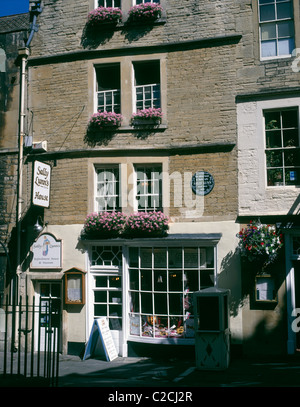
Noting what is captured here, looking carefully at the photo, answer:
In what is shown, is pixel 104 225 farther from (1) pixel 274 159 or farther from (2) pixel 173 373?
(1) pixel 274 159

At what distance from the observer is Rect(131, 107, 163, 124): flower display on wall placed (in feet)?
40.2

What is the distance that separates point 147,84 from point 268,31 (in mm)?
3712

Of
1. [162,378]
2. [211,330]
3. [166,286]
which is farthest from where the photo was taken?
[166,286]

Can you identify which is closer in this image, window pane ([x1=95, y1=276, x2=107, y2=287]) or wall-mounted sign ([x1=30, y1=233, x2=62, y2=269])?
window pane ([x1=95, y1=276, x2=107, y2=287])

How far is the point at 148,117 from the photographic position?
12289mm

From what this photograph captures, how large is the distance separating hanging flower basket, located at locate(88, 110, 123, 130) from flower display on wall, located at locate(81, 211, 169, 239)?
8.47ft

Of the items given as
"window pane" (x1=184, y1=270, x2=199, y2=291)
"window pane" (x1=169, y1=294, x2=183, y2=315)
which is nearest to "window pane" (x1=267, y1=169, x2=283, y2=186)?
"window pane" (x1=184, y1=270, x2=199, y2=291)

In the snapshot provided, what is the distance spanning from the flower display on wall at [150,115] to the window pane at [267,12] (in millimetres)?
3848

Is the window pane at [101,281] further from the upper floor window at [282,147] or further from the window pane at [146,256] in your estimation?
the upper floor window at [282,147]

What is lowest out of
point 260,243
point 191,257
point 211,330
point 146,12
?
point 211,330

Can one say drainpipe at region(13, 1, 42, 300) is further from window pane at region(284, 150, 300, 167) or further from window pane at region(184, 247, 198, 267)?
window pane at region(284, 150, 300, 167)

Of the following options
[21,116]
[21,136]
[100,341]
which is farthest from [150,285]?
[21,116]

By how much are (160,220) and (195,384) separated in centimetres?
449

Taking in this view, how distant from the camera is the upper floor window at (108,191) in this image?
12672mm
